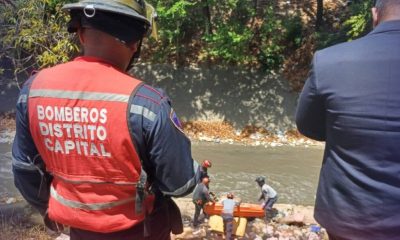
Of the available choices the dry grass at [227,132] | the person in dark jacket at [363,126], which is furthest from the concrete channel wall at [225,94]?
the person in dark jacket at [363,126]

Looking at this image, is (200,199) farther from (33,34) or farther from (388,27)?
(388,27)

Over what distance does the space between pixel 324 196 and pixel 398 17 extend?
85 cm

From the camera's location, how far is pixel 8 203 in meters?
7.50

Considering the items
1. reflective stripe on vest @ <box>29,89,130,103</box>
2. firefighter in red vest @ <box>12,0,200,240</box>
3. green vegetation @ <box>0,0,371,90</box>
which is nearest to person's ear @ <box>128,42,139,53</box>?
firefighter in red vest @ <box>12,0,200,240</box>

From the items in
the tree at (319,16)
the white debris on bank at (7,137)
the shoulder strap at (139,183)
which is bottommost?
the white debris on bank at (7,137)

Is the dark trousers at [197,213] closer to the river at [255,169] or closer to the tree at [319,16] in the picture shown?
the river at [255,169]

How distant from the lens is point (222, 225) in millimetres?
6168

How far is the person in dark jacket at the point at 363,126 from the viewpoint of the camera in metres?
1.92

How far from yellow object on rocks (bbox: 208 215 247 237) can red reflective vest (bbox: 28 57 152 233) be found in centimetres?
433

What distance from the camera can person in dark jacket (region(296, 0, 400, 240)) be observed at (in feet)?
6.29

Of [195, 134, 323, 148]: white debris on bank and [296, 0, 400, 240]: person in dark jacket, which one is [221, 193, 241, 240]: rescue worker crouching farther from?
[195, 134, 323, 148]: white debris on bank

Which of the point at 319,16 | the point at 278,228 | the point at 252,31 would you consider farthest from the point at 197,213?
the point at 319,16

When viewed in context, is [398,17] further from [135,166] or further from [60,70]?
[60,70]

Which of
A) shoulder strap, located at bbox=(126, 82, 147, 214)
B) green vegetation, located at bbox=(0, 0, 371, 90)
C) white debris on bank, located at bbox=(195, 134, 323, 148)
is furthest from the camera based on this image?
green vegetation, located at bbox=(0, 0, 371, 90)
